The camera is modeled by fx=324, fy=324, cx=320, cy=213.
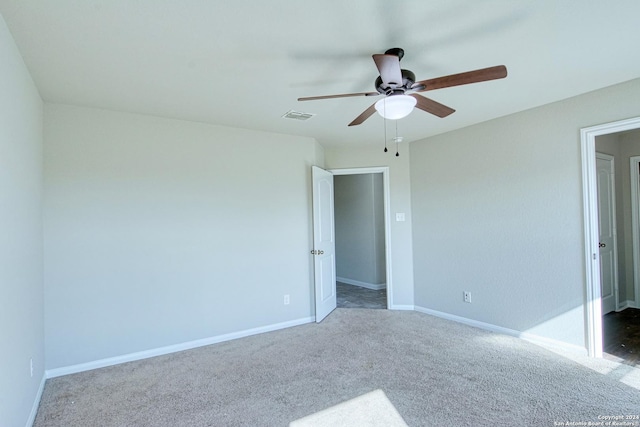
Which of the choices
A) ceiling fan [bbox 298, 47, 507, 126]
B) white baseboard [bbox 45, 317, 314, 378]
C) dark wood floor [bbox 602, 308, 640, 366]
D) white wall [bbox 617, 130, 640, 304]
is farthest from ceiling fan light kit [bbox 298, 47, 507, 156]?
white wall [bbox 617, 130, 640, 304]

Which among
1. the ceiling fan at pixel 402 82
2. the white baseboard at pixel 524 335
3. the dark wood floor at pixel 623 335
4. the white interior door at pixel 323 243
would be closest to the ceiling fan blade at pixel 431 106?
the ceiling fan at pixel 402 82

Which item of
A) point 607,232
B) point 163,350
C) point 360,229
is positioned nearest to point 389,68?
point 163,350

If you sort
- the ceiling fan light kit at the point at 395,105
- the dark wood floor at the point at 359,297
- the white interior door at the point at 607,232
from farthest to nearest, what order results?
the dark wood floor at the point at 359,297
the white interior door at the point at 607,232
the ceiling fan light kit at the point at 395,105

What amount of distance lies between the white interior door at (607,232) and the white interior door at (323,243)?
11.2 feet

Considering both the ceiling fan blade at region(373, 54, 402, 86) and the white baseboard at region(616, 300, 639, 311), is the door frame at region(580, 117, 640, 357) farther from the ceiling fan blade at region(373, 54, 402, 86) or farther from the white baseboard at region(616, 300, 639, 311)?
the ceiling fan blade at region(373, 54, 402, 86)

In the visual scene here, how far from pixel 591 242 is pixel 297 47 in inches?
121

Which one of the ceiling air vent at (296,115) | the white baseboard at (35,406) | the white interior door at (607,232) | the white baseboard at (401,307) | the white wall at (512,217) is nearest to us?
the white baseboard at (35,406)

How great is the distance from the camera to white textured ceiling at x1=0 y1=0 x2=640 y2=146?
1.71 meters

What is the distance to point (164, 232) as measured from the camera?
11.0 ft

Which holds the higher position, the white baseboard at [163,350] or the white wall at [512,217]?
the white wall at [512,217]

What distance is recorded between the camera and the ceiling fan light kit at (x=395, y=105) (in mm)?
1998

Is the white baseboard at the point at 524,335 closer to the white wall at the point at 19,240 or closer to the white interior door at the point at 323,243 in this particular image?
the white interior door at the point at 323,243

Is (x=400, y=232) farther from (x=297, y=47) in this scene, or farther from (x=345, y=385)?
(x=297, y=47)

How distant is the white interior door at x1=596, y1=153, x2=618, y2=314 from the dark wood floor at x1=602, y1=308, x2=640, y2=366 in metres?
0.19
